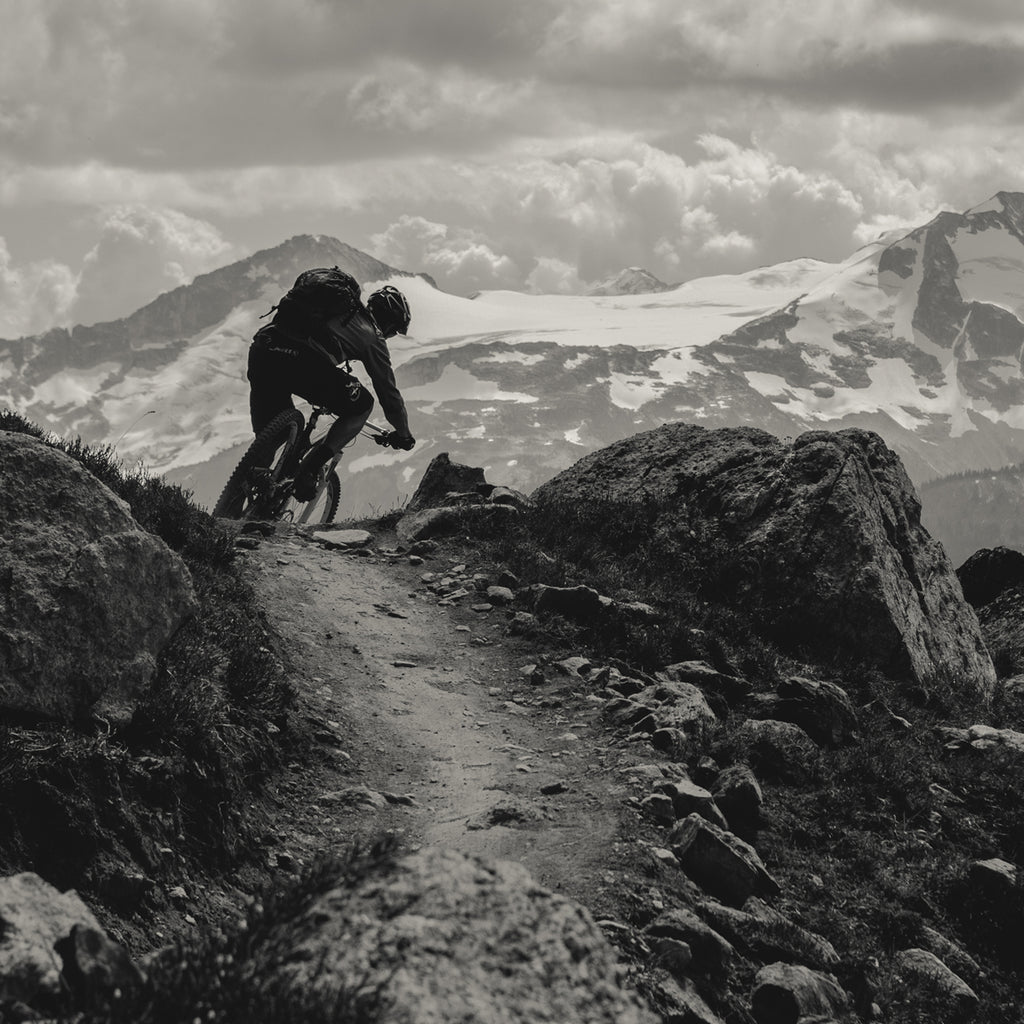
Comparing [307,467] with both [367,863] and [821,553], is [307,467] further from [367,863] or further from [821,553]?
[367,863]

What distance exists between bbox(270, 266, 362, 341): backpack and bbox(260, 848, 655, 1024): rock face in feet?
36.3

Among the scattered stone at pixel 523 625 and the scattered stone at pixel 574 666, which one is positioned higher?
the scattered stone at pixel 523 625

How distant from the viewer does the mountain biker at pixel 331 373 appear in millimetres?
15062

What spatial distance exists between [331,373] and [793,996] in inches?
421

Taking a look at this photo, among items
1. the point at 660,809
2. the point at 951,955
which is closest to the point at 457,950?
the point at 660,809

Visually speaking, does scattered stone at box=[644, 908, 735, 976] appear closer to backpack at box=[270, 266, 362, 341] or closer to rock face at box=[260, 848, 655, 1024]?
rock face at box=[260, 848, 655, 1024]

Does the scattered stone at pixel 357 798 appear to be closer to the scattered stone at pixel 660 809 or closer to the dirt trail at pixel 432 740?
the dirt trail at pixel 432 740

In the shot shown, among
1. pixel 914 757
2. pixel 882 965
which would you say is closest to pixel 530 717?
pixel 914 757

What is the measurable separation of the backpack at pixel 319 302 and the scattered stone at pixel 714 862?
8758 mm

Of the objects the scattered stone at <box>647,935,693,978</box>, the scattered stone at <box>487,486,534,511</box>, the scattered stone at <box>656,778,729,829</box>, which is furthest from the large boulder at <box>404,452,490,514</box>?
the scattered stone at <box>647,935,693,978</box>

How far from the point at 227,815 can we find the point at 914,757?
20.8ft

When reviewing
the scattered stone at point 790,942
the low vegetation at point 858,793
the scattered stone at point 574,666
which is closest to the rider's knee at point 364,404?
the low vegetation at point 858,793

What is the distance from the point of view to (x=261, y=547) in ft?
49.8

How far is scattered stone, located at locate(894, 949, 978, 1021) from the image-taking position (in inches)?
291
